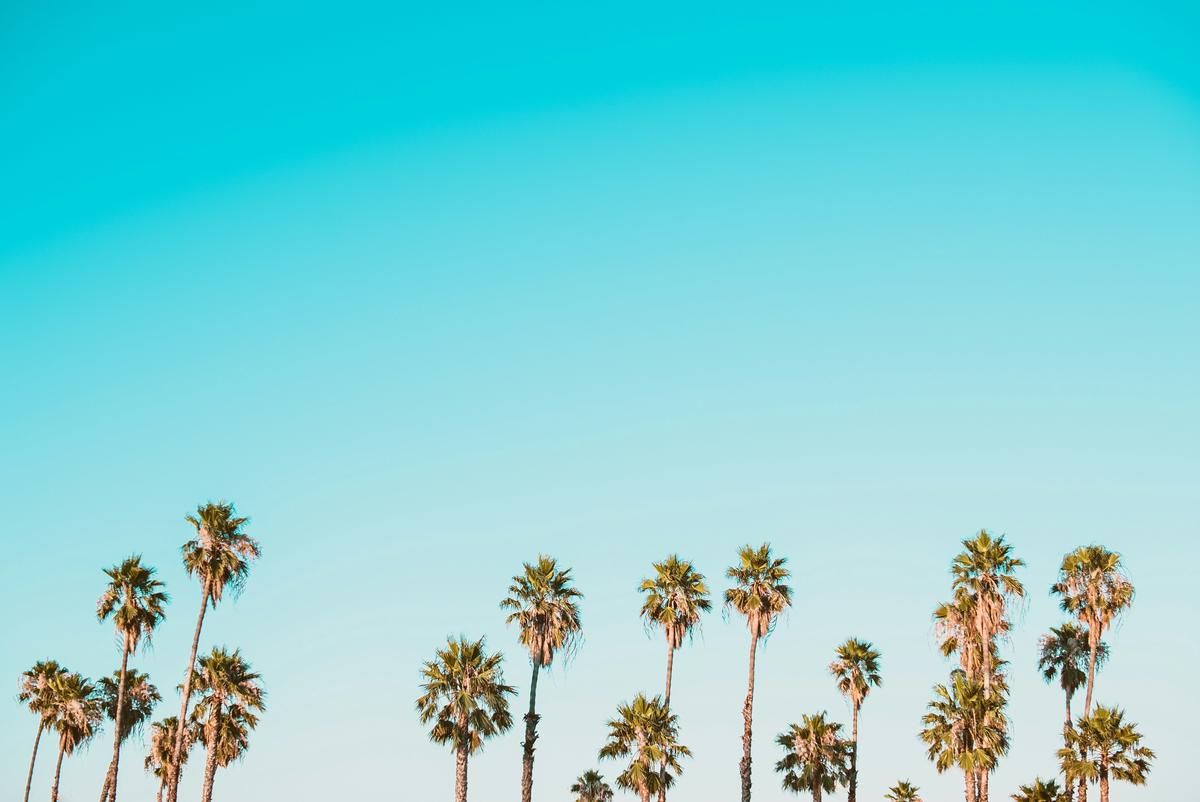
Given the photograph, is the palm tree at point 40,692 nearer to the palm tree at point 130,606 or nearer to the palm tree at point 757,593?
the palm tree at point 130,606

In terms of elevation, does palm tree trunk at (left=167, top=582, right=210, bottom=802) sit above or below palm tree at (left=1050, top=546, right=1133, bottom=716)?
below

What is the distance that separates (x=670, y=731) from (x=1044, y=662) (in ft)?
91.3

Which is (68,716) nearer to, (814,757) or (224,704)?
(224,704)

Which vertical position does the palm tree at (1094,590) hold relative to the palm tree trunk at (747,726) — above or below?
above

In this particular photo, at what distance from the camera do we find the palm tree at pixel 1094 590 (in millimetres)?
62719

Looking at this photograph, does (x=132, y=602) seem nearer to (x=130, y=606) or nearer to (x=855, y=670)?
(x=130, y=606)

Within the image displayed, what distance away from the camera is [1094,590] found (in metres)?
63.2

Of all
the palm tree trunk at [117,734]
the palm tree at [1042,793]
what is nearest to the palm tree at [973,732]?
the palm tree at [1042,793]

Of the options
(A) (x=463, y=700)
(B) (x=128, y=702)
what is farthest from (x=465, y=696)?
(B) (x=128, y=702)

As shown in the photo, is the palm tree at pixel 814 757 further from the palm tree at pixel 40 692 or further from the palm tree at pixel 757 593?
the palm tree at pixel 40 692

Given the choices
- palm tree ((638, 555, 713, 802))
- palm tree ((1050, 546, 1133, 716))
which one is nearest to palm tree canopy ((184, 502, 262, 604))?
palm tree ((638, 555, 713, 802))

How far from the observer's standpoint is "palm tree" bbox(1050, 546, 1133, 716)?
206ft

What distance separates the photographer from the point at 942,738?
166 ft

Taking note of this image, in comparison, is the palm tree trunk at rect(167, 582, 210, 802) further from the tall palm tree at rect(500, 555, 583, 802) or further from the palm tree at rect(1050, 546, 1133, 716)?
the palm tree at rect(1050, 546, 1133, 716)
